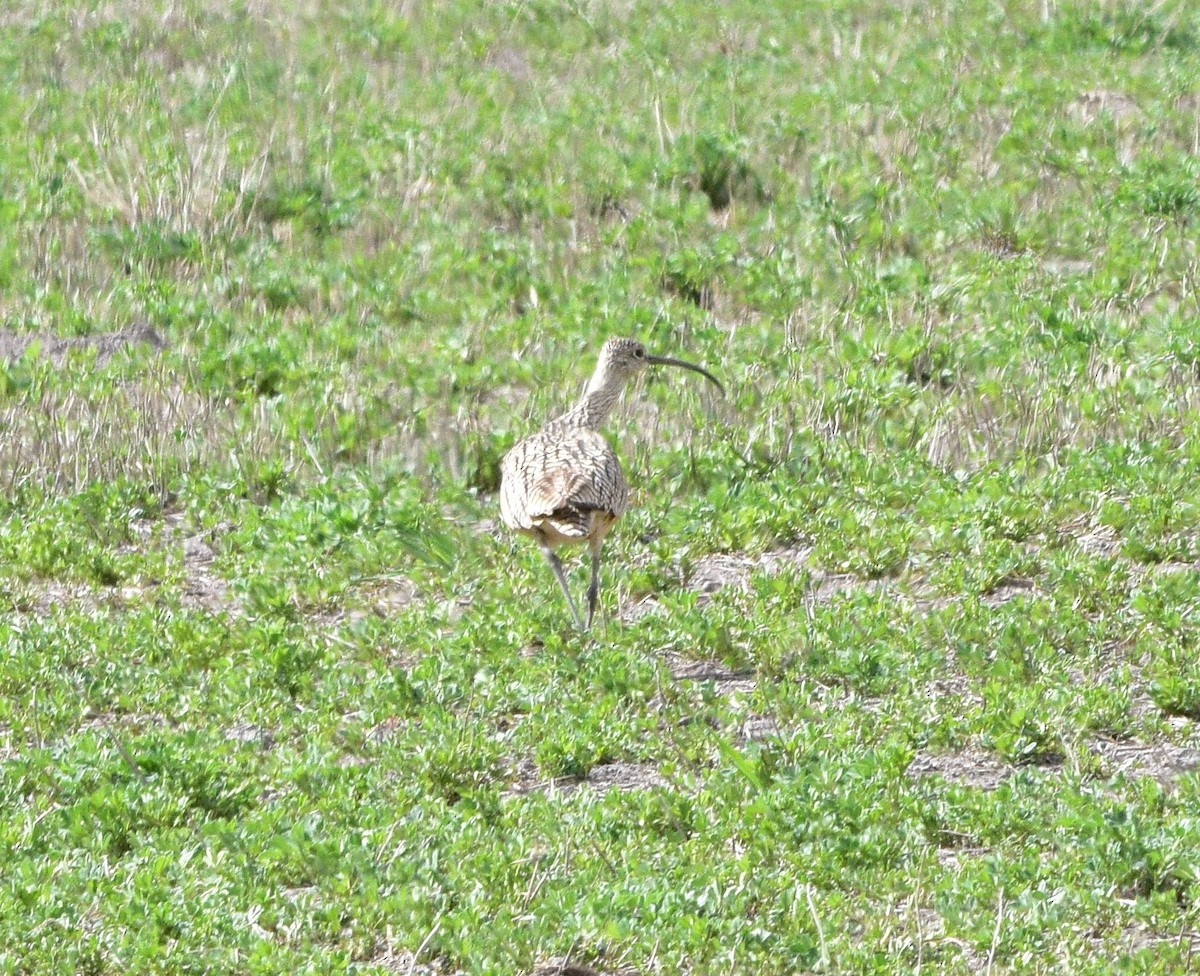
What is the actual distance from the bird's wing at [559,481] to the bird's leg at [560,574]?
0.23 m

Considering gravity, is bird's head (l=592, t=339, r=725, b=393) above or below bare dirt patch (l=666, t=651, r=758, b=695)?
above

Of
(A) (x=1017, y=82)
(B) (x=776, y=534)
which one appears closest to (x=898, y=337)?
(B) (x=776, y=534)

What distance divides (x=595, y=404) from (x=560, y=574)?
1.67 metres

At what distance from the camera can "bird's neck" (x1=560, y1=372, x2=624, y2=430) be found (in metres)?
9.97

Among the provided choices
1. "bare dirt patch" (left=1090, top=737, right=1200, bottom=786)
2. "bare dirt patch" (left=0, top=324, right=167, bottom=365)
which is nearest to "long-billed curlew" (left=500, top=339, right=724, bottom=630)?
"bare dirt patch" (left=1090, top=737, right=1200, bottom=786)

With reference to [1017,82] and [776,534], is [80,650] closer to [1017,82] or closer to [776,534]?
[776,534]

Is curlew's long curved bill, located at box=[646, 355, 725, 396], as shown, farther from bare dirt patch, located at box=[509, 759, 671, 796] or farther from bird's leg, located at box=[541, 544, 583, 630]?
bare dirt patch, located at box=[509, 759, 671, 796]

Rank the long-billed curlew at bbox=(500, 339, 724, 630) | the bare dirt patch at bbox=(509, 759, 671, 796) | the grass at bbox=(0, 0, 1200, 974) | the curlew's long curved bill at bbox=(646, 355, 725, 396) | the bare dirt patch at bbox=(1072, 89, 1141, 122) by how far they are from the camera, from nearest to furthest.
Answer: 1. the grass at bbox=(0, 0, 1200, 974)
2. the bare dirt patch at bbox=(509, 759, 671, 796)
3. the long-billed curlew at bbox=(500, 339, 724, 630)
4. the curlew's long curved bill at bbox=(646, 355, 725, 396)
5. the bare dirt patch at bbox=(1072, 89, 1141, 122)

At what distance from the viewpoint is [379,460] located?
10297 mm

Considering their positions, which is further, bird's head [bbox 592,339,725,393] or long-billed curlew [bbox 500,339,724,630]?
bird's head [bbox 592,339,725,393]

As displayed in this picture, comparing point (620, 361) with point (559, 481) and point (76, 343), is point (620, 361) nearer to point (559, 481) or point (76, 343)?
point (559, 481)

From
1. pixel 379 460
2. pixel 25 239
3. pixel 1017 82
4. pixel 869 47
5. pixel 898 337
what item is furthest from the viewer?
pixel 869 47

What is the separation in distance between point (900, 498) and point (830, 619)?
1.43 meters

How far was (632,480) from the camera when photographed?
9.89 metres
